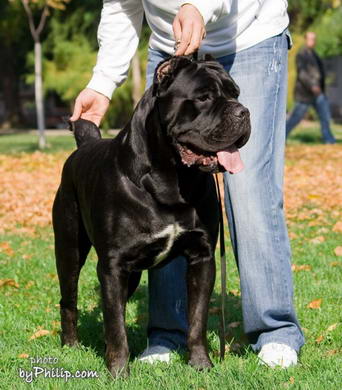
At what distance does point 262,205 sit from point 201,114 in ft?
2.50

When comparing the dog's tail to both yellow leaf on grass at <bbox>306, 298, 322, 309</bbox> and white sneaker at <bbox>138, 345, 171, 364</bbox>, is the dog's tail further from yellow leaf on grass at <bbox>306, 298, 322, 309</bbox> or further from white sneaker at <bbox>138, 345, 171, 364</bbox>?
yellow leaf on grass at <bbox>306, 298, 322, 309</bbox>

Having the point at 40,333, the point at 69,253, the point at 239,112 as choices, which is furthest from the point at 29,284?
the point at 239,112

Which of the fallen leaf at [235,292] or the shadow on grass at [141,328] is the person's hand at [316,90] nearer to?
the fallen leaf at [235,292]

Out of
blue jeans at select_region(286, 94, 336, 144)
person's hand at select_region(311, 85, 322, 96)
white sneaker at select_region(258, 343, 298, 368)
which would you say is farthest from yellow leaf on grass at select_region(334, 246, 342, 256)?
person's hand at select_region(311, 85, 322, 96)

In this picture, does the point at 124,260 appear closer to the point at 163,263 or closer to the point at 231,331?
the point at 163,263

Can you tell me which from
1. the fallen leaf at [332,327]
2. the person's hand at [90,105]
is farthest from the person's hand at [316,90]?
the person's hand at [90,105]

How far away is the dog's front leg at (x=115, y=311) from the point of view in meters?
3.58

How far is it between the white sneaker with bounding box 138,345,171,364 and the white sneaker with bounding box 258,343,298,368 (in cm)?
51

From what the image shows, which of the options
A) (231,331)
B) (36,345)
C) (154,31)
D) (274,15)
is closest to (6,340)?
(36,345)

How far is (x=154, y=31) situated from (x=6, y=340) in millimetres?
1930

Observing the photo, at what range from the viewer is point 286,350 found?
3.82 meters

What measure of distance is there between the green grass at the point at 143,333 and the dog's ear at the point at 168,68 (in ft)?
4.39

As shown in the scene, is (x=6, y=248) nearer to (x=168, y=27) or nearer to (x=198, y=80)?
(x=168, y=27)

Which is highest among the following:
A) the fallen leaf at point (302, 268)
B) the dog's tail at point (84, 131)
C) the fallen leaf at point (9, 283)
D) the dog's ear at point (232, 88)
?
the dog's ear at point (232, 88)
